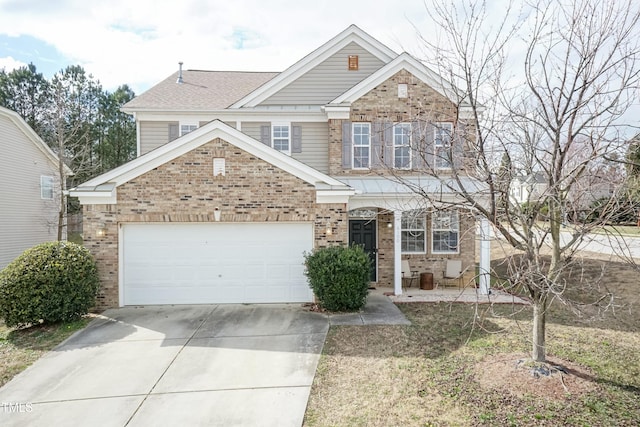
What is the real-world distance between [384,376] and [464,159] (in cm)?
367

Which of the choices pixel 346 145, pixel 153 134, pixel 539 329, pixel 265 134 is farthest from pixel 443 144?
pixel 153 134

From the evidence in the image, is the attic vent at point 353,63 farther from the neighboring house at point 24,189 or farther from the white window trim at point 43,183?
the white window trim at point 43,183

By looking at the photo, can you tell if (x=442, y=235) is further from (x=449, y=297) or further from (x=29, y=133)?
(x=29, y=133)

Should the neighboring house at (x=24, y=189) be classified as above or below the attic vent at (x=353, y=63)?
below

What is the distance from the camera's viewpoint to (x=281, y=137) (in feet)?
42.9

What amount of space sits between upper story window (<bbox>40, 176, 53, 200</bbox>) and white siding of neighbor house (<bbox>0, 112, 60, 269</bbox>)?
0.63ft

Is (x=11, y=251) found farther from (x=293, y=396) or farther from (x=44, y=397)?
(x=293, y=396)

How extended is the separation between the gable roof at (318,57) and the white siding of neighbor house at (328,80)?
0.46ft

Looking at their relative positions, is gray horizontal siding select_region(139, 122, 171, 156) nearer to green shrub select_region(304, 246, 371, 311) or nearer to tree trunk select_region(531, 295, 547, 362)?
green shrub select_region(304, 246, 371, 311)

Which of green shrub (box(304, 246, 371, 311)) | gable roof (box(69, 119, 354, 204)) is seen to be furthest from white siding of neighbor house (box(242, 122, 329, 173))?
green shrub (box(304, 246, 371, 311))

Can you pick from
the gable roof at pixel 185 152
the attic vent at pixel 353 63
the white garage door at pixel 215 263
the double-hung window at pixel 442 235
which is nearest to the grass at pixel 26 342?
the white garage door at pixel 215 263

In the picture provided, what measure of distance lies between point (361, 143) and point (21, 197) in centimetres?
1463

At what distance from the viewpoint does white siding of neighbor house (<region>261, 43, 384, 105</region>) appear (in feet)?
43.9

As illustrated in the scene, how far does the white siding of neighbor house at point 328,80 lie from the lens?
527 inches
